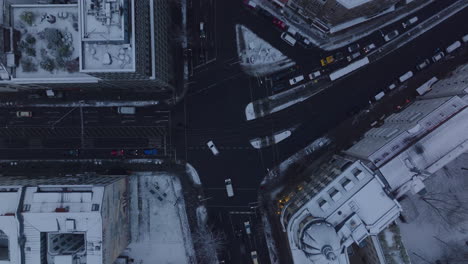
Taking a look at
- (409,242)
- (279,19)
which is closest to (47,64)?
(279,19)

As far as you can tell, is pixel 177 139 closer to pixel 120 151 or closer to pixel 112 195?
pixel 120 151

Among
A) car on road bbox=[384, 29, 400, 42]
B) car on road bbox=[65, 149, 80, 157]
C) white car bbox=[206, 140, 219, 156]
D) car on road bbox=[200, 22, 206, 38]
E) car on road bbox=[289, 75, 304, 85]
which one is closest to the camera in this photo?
car on road bbox=[384, 29, 400, 42]

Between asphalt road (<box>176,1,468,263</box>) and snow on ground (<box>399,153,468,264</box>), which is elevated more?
asphalt road (<box>176,1,468,263</box>)

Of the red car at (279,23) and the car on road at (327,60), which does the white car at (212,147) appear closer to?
the red car at (279,23)

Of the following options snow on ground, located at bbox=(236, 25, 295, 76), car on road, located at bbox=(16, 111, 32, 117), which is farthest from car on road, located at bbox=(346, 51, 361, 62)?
car on road, located at bbox=(16, 111, 32, 117)

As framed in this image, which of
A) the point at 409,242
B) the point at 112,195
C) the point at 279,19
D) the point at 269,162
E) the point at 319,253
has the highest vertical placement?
the point at 279,19

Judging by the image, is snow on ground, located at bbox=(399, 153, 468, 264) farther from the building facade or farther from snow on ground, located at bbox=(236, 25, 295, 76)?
the building facade
